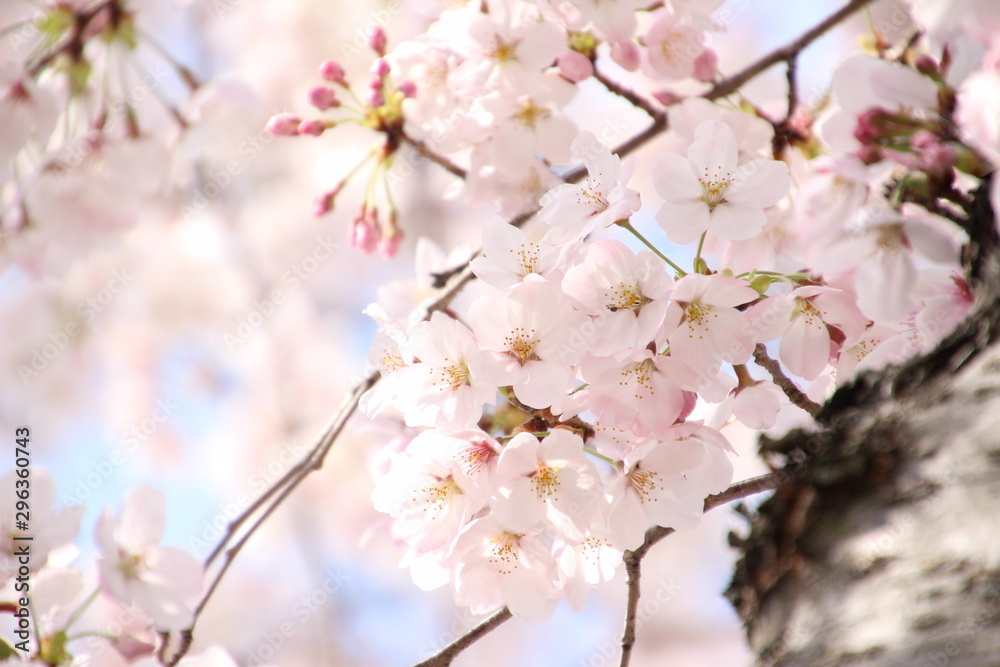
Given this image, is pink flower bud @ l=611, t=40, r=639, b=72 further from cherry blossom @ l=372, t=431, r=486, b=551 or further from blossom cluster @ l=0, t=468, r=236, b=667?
blossom cluster @ l=0, t=468, r=236, b=667

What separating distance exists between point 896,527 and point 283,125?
42.1 inches

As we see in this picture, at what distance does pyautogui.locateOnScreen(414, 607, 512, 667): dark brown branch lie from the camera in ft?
2.68

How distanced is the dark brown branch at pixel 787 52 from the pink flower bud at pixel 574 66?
182mm

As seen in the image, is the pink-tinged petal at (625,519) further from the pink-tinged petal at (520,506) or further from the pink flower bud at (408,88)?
the pink flower bud at (408,88)

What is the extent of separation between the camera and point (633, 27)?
109 centimetres

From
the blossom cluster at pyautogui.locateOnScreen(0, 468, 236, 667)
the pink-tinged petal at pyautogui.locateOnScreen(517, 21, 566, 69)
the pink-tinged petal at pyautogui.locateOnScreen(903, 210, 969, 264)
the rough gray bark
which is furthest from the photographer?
the pink-tinged petal at pyautogui.locateOnScreen(517, 21, 566, 69)

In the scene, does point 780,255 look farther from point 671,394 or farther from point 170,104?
point 170,104

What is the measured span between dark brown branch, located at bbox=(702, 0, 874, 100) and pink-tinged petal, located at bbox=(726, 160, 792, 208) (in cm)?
40

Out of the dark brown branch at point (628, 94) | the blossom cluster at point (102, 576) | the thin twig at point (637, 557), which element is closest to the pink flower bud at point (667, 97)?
the dark brown branch at point (628, 94)

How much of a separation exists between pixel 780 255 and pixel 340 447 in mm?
3331

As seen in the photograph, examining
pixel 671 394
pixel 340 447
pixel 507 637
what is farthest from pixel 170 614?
pixel 507 637

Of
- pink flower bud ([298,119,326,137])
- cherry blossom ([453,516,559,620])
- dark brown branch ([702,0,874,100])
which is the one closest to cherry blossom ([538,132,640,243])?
cherry blossom ([453,516,559,620])

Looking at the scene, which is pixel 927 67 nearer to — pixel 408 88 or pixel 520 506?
pixel 520 506

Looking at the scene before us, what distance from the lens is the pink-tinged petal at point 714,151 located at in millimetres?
802
